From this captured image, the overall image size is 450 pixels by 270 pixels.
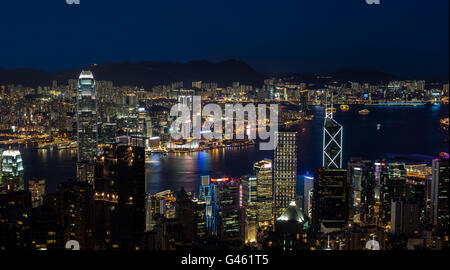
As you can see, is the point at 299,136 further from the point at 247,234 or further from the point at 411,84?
the point at 247,234

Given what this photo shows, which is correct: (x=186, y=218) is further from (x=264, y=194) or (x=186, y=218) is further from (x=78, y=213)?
(x=264, y=194)

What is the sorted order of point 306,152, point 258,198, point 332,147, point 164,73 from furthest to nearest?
point 306,152 → point 332,147 → point 164,73 → point 258,198

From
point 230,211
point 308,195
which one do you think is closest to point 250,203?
point 230,211

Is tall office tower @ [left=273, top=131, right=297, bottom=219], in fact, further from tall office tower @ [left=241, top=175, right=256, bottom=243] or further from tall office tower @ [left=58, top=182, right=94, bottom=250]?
tall office tower @ [left=58, top=182, right=94, bottom=250]

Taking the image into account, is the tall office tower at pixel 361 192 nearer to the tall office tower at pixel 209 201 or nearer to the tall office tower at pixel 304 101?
the tall office tower at pixel 209 201

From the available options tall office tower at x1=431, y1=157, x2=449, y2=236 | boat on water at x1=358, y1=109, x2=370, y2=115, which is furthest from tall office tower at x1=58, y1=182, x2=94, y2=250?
boat on water at x1=358, y1=109, x2=370, y2=115

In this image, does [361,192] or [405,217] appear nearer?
[405,217]
